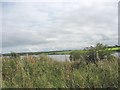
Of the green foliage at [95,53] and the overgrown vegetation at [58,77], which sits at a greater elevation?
the green foliage at [95,53]

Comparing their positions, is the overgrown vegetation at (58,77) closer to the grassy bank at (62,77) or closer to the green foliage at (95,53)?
the grassy bank at (62,77)

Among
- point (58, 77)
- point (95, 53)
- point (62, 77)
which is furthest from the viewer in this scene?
point (95, 53)

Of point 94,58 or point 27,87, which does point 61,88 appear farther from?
point 94,58

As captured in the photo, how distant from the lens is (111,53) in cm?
1920

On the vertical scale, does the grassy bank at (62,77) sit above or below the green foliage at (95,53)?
below

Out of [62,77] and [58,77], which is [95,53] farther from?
[62,77]

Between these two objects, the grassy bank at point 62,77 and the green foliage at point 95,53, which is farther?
the green foliage at point 95,53

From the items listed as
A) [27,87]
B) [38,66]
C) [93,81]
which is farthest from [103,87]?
[38,66]

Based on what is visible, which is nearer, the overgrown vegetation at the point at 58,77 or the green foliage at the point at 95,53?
the overgrown vegetation at the point at 58,77

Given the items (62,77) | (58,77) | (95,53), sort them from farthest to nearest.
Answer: (95,53), (58,77), (62,77)

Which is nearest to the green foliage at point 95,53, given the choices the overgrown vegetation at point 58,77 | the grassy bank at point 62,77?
the overgrown vegetation at point 58,77

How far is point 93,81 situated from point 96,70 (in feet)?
5.13

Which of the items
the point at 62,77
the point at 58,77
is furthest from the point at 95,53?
the point at 62,77

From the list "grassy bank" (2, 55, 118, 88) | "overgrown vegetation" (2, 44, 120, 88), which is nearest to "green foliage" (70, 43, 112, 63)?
"overgrown vegetation" (2, 44, 120, 88)
